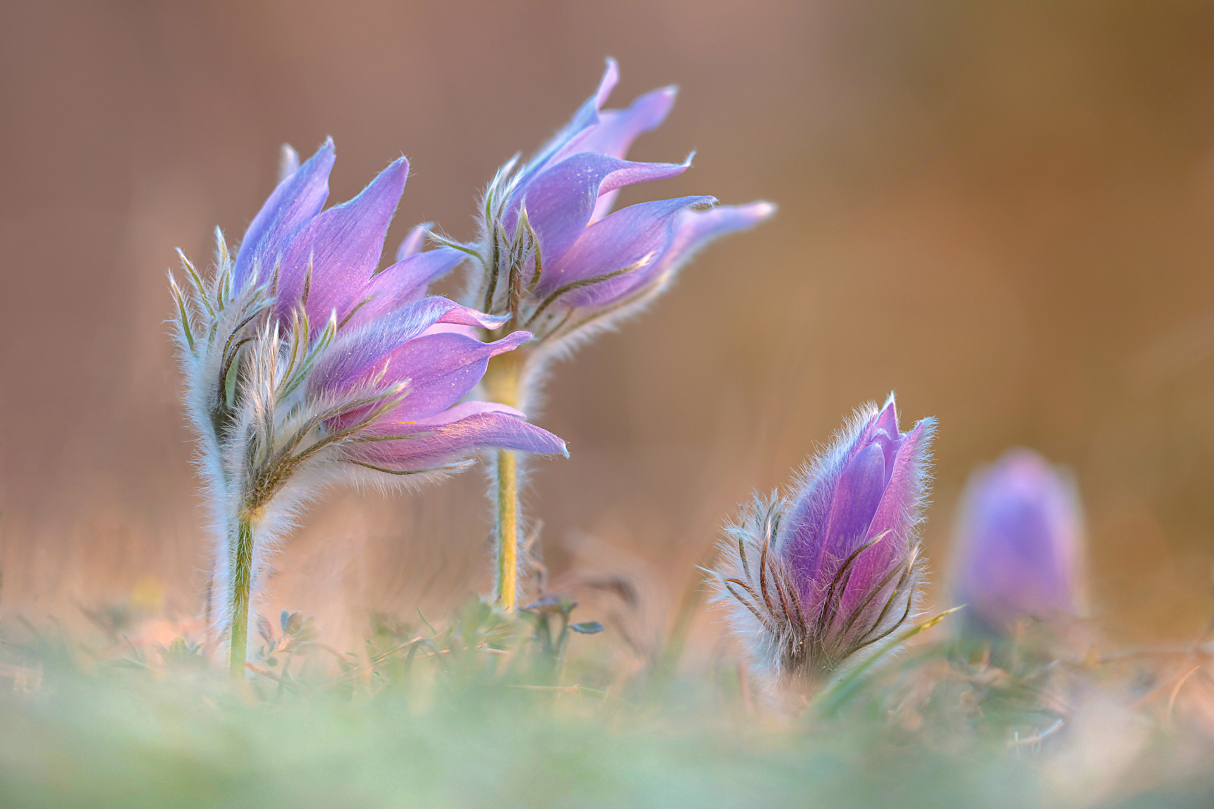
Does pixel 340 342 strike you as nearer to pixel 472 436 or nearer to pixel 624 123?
pixel 472 436

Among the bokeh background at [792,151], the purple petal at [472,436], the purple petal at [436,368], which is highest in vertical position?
the bokeh background at [792,151]

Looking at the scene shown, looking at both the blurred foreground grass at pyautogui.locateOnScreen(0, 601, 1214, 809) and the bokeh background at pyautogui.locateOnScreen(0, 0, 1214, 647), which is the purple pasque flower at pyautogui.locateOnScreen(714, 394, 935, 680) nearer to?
the blurred foreground grass at pyautogui.locateOnScreen(0, 601, 1214, 809)

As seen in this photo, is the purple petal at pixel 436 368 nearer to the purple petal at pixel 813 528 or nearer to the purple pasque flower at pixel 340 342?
the purple pasque flower at pixel 340 342

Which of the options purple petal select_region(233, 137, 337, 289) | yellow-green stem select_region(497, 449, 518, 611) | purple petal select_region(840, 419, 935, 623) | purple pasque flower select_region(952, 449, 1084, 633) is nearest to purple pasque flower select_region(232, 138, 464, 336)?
purple petal select_region(233, 137, 337, 289)

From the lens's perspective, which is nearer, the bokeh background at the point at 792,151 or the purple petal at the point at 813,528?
the purple petal at the point at 813,528

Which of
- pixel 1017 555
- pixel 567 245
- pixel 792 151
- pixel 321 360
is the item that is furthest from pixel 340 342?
pixel 792 151

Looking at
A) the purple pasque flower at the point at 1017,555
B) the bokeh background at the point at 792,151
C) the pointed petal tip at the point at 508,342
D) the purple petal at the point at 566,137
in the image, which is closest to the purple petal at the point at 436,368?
the pointed petal tip at the point at 508,342
